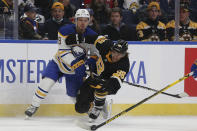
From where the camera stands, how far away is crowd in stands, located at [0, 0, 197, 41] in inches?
193

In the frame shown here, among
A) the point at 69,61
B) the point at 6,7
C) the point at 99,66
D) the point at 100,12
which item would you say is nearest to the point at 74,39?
the point at 69,61

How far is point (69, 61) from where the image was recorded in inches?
176

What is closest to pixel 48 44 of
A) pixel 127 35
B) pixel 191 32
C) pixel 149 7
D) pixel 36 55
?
pixel 36 55

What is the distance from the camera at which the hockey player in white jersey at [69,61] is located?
A: 172 inches

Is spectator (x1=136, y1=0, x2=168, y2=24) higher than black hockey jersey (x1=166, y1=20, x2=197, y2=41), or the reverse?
spectator (x1=136, y1=0, x2=168, y2=24)

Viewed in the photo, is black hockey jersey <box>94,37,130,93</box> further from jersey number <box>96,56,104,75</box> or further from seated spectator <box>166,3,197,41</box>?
seated spectator <box>166,3,197,41</box>

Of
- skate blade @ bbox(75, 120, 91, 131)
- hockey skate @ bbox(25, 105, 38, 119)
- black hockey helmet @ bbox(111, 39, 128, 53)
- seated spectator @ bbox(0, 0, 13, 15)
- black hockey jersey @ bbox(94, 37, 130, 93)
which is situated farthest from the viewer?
seated spectator @ bbox(0, 0, 13, 15)

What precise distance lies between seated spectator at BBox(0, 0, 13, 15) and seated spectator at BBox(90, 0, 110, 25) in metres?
0.92

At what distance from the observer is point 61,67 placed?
4539 mm

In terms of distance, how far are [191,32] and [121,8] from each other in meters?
0.86

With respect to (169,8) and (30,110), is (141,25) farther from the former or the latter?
(30,110)

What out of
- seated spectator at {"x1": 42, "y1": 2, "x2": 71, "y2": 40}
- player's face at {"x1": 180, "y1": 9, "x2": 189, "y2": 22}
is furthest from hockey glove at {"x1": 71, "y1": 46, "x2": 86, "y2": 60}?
player's face at {"x1": 180, "y1": 9, "x2": 189, "y2": 22}

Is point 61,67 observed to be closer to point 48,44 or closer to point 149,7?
point 48,44

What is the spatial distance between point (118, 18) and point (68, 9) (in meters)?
0.58
